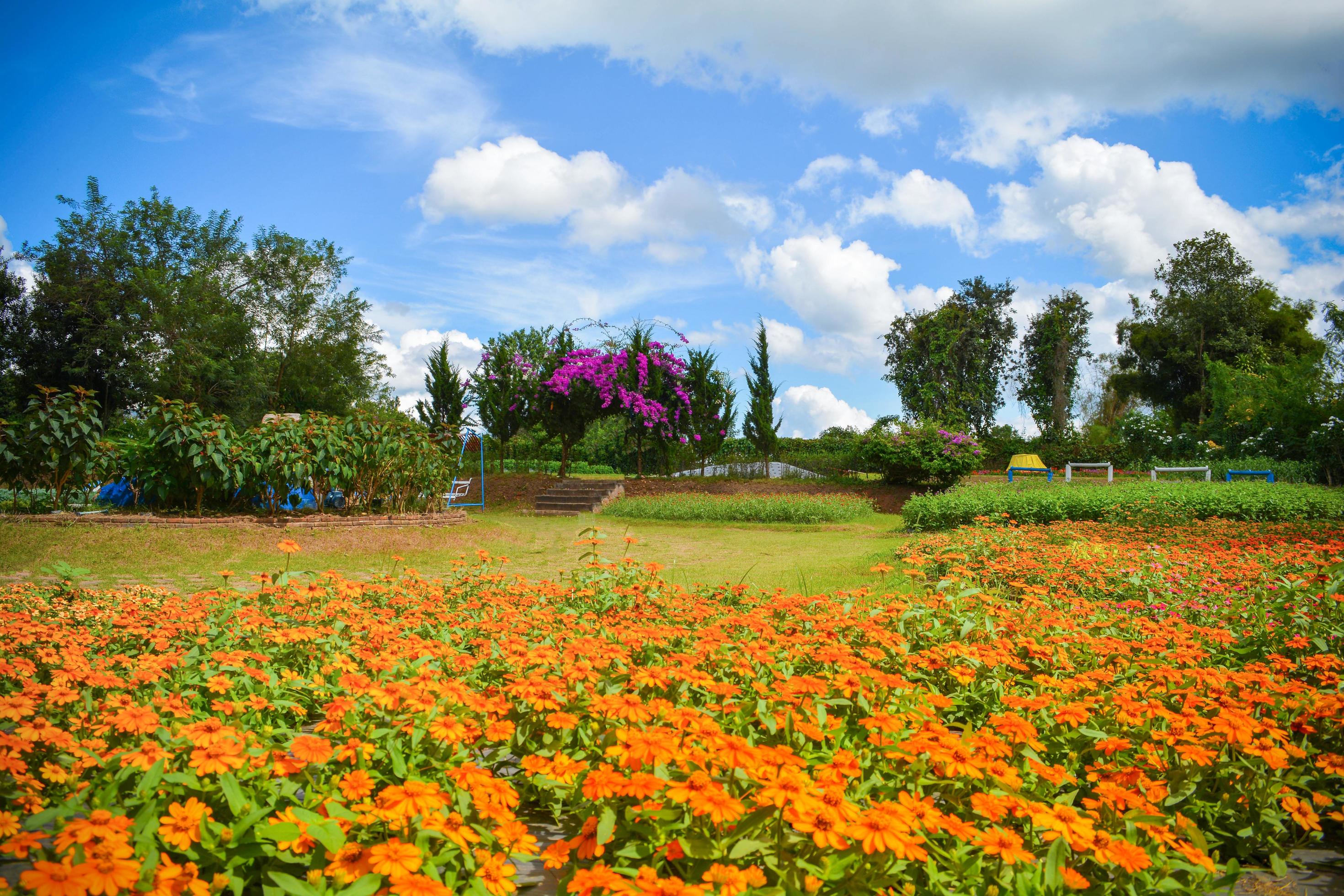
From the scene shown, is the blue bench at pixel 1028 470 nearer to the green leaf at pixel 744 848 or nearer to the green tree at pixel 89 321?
the green leaf at pixel 744 848

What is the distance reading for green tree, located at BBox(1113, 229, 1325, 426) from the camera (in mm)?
29297

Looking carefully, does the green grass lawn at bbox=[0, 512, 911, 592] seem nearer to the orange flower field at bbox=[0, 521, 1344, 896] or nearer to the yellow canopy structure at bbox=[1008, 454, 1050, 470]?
the orange flower field at bbox=[0, 521, 1344, 896]

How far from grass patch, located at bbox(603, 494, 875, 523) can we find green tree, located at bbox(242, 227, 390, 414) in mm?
18215

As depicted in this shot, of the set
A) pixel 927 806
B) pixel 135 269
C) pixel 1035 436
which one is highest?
pixel 135 269

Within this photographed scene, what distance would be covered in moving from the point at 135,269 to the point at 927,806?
96.0 ft

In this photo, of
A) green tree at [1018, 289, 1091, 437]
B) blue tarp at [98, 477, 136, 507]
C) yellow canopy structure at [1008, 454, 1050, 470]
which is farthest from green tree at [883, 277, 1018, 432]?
blue tarp at [98, 477, 136, 507]

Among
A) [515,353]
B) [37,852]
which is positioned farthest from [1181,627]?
[515,353]

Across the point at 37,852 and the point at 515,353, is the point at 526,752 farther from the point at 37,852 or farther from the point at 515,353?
the point at 515,353

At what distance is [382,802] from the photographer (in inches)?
56.7

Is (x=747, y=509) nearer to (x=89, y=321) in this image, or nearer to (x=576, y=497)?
(x=576, y=497)

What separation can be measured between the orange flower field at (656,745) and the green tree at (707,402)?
602 inches

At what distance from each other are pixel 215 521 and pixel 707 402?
12.3 meters

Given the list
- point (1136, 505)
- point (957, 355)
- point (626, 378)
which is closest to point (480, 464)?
point (626, 378)

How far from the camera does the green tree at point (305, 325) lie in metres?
28.1
